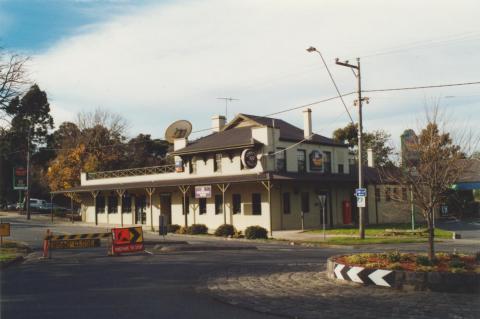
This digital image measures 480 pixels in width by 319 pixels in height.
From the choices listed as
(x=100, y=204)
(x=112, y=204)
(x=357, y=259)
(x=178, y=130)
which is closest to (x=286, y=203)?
(x=178, y=130)

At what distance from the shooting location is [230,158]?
37969 mm

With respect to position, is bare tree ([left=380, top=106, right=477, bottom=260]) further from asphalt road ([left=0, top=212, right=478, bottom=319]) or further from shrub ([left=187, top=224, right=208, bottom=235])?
shrub ([left=187, top=224, right=208, bottom=235])

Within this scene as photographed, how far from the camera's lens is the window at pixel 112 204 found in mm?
49188

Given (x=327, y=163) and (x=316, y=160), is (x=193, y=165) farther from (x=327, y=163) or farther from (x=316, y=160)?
(x=327, y=163)

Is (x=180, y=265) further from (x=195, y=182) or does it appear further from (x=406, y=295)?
(x=195, y=182)

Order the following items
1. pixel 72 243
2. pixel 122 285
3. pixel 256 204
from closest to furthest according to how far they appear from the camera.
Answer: pixel 122 285
pixel 72 243
pixel 256 204

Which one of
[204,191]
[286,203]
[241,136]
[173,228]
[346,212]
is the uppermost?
[241,136]

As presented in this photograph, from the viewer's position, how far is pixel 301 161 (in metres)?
38.7

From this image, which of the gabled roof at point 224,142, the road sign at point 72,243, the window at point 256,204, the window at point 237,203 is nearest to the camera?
the road sign at point 72,243

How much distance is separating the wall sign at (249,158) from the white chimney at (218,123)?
9.47 m

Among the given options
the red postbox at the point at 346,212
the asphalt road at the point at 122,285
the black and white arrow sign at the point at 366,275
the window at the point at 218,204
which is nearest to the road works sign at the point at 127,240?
the asphalt road at the point at 122,285

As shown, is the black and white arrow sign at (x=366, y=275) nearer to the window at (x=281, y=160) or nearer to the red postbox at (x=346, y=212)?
the window at (x=281, y=160)

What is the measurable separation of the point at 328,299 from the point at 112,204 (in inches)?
1648

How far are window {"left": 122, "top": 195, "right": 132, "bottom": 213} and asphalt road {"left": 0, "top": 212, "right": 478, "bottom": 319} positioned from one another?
2602cm
